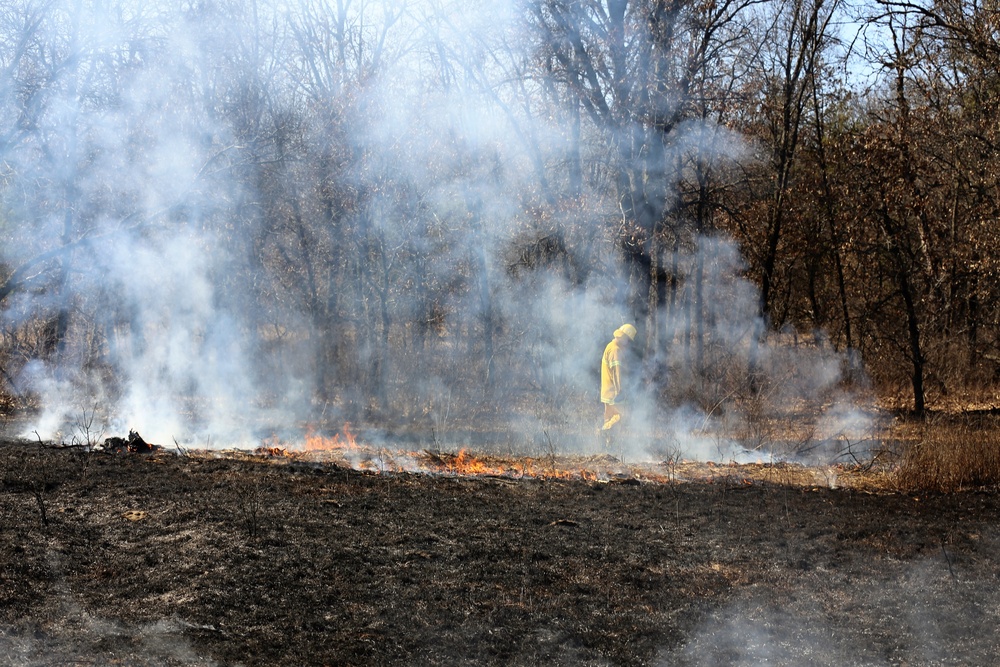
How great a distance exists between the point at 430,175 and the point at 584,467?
7806mm

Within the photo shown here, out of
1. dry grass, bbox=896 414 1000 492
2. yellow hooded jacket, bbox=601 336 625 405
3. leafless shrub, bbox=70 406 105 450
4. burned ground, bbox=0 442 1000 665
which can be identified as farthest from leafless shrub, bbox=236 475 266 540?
dry grass, bbox=896 414 1000 492

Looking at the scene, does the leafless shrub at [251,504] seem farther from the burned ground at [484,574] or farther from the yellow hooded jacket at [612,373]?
the yellow hooded jacket at [612,373]

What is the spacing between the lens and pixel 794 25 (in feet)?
62.3

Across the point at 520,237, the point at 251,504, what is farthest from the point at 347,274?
the point at 251,504

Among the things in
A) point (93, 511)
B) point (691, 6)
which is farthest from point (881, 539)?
point (691, 6)

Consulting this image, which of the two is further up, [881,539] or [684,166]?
[684,166]

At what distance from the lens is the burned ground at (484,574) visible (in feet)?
15.9

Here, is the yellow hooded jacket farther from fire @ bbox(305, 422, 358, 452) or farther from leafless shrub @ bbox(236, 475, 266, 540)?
leafless shrub @ bbox(236, 475, 266, 540)

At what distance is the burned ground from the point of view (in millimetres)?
4859

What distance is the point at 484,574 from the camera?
238 inches

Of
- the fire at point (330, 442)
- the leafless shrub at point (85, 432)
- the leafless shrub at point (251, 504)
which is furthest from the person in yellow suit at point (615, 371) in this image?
the leafless shrub at point (85, 432)

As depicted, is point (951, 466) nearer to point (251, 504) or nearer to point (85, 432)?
point (251, 504)

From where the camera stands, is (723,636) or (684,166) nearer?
(723,636)

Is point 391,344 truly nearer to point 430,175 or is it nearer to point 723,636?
point 430,175
